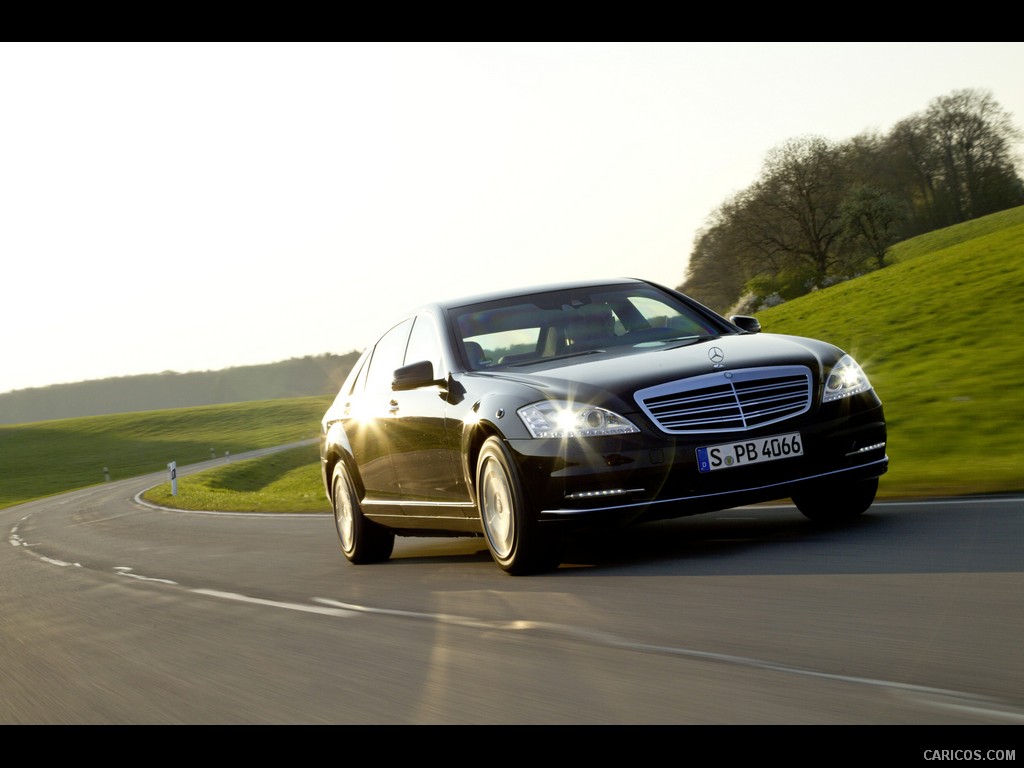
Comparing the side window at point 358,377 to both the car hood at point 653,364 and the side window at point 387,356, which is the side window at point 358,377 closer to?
the side window at point 387,356

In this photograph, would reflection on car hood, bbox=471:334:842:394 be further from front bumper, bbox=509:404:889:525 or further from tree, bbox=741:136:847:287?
Answer: tree, bbox=741:136:847:287

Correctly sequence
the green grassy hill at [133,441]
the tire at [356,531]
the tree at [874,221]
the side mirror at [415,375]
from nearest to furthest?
the side mirror at [415,375] → the tire at [356,531] → the tree at [874,221] → the green grassy hill at [133,441]

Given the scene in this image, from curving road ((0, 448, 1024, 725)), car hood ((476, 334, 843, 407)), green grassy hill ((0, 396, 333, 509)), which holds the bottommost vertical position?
green grassy hill ((0, 396, 333, 509))

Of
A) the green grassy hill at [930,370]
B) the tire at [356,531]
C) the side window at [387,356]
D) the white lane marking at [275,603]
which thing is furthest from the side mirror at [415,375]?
the green grassy hill at [930,370]

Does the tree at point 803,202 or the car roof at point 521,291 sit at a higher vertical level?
the tree at point 803,202

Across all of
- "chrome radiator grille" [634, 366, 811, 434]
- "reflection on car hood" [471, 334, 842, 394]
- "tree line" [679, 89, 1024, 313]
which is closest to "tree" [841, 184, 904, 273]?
"tree line" [679, 89, 1024, 313]

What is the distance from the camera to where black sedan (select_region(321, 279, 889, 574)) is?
658 centimetres

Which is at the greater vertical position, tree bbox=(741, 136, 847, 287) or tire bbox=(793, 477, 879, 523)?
tree bbox=(741, 136, 847, 287)

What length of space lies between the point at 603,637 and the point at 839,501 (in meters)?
3.01

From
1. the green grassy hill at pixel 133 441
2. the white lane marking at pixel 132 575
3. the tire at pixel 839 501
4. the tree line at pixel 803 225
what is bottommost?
the green grassy hill at pixel 133 441

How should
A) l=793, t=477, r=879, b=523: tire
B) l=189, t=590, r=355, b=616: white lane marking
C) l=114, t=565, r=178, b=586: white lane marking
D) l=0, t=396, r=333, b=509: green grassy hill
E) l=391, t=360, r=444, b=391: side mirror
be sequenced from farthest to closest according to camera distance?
l=0, t=396, r=333, b=509: green grassy hill, l=114, t=565, r=178, b=586: white lane marking, l=391, t=360, r=444, b=391: side mirror, l=793, t=477, r=879, b=523: tire, l=189, t=590, r=355, b=616: white lane marking

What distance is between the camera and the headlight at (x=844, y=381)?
271 inches

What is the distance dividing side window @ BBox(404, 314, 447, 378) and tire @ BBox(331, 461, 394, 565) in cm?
145

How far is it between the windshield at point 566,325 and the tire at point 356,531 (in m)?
2.09
